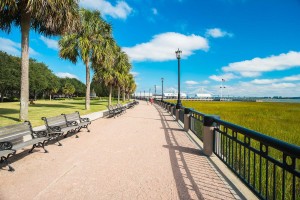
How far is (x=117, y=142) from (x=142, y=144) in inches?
37.6

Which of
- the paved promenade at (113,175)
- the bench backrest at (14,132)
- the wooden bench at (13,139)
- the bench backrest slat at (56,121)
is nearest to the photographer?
the paved promenade at (113,175)

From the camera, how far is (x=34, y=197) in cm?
409

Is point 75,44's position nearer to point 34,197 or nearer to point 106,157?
point 106,157

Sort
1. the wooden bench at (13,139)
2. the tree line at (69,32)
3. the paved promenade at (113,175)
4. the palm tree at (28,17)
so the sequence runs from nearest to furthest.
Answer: the paved promenade at (113,175) < the wooden bench at (13,139) < the palm tree at (28,17) < the tree line at (69,32)

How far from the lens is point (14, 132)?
6.57 m

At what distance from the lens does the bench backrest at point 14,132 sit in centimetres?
622

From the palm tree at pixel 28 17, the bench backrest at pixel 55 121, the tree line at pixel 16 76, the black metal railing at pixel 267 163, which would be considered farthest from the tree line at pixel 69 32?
the tree line at pixel 16 76

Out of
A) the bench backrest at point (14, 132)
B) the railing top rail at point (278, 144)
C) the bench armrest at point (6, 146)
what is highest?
the railing top rail at point (278, 144)

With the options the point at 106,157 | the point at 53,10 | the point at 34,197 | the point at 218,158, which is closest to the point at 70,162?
the point at 106,157

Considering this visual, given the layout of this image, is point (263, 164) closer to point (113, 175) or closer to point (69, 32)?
point (113, 175)

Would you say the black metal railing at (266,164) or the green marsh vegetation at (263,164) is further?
the green marsh vegetation at (263,164)

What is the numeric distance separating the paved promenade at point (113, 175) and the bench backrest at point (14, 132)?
20.0 inches

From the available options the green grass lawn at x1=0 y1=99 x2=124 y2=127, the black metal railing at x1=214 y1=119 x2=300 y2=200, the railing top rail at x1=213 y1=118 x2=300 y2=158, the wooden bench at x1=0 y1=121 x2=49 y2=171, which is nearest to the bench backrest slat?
the wooden bench at x1=0 y1=121 x2=49 y2=171

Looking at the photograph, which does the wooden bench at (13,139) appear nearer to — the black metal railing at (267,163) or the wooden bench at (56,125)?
the wooden bench at (56,125)
